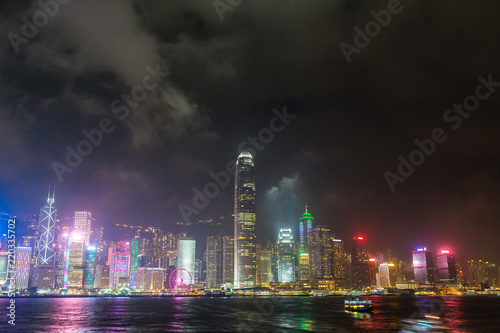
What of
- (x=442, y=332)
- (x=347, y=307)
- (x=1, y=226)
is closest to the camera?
(x=442, y=332)

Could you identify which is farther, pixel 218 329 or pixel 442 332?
pixel 218 329

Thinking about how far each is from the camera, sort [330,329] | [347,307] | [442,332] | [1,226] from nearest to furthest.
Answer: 1. [442,332]
2. [330,329]
3. [1,226]
4. [347,307]

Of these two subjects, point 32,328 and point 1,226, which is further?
point 1,226

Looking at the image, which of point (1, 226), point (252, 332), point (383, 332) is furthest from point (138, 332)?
point (1, 226)

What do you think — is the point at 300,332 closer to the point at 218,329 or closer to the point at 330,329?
the point at 330,329

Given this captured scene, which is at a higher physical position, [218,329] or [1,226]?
[1,226]

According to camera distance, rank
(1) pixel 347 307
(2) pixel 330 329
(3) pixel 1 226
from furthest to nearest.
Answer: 1. (1) pixel 347 307
2. (3) pixel 1 226
3. (2) pixel 330 329

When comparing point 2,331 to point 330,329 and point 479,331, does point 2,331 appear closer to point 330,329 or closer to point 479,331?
point 330,329

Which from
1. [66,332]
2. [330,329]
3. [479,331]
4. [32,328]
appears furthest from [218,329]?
[479,331]

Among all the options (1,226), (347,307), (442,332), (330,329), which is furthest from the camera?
(347,307)
